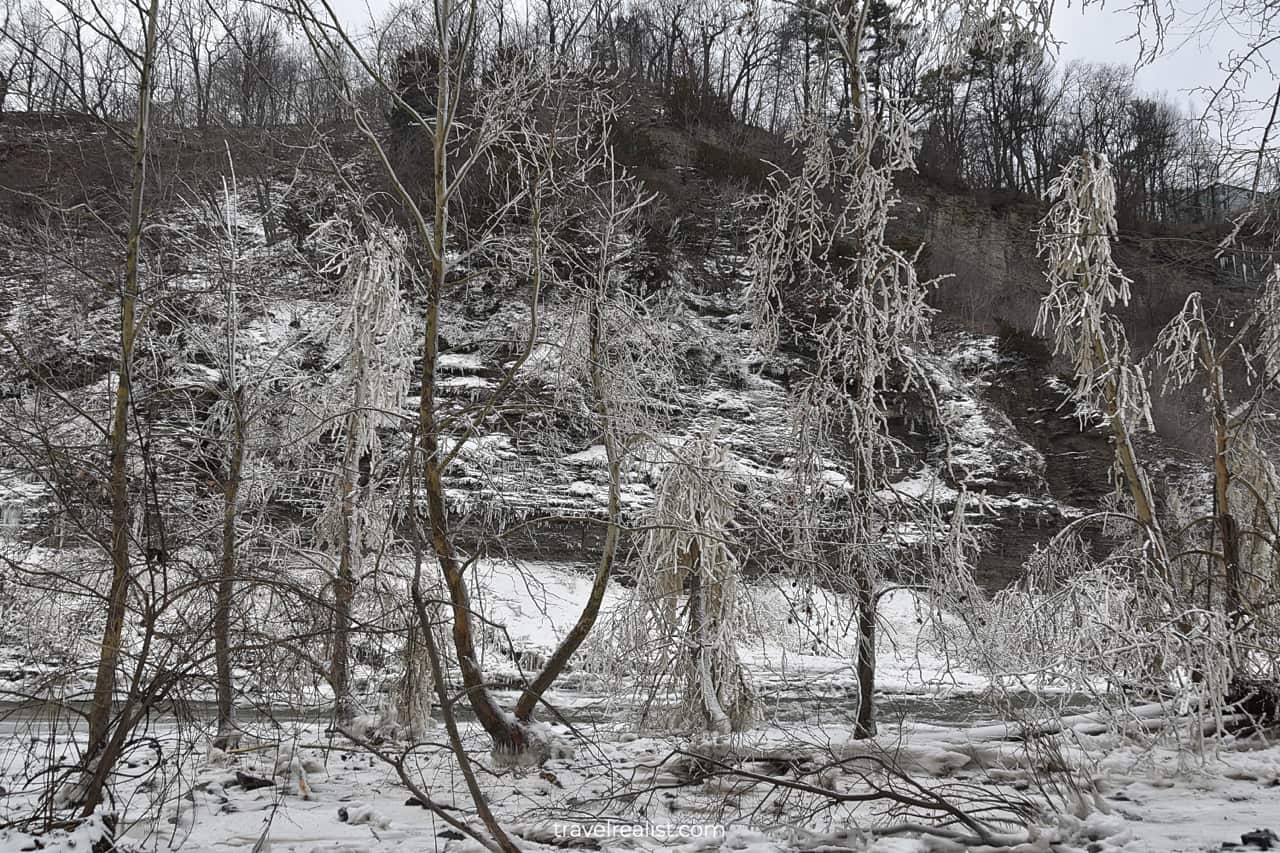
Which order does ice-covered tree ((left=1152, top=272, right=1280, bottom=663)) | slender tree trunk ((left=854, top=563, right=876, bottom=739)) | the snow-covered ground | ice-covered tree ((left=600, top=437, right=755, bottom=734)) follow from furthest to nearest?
1. ice-covered tree ((left=600, top=437, right=755, bottom=734))
2. slender tree trunk ((left=854, top=563, right=876, bottom=739))
3. ice-covered tree ((left=1152, top=272, right=1280, bottom=663))
4. the snow-covered ground

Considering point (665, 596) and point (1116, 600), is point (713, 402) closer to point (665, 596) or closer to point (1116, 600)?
point (665, 596)

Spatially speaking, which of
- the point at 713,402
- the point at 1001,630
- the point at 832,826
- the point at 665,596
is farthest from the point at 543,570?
the point at 832,826

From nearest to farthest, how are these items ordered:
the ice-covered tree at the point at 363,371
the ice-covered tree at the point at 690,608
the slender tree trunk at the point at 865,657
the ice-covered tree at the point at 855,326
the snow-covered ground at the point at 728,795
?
the snow-covered ground at the point at 728,795 < the slender tree trunk at the point at 865,657 < the ice-covered tree at the point at 855,326 < the ice-covered tree at the point at 690,608 < the ice-covered tree at the point at 363,371

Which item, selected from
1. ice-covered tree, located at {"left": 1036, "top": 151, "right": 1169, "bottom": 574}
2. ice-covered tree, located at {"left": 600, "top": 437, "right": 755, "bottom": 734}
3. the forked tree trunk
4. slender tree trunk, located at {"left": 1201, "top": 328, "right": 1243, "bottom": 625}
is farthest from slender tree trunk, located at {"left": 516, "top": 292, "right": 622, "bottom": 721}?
slender tree trunk, located at {"left": 1201, "top": 328, "right": 1243, "bottom": 625}

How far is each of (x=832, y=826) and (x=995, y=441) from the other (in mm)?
24426

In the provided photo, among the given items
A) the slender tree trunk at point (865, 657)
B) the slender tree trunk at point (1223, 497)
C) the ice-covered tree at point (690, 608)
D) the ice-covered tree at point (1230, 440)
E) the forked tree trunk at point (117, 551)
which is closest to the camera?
the forked tree trunk at point (117, 551)

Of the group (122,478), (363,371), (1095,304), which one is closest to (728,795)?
(122,478)

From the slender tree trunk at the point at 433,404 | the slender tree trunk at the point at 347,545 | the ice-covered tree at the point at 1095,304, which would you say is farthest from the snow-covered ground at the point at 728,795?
the ice-covered tree at the point at 1095,304

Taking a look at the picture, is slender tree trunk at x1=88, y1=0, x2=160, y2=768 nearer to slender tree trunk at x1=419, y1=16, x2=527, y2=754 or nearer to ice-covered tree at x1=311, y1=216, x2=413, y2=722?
slender tree trunk at x1=419, y1=16, x2=527, y2=754

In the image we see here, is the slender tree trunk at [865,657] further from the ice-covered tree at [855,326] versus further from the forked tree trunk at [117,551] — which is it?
the forked tree trunk at [117,551]

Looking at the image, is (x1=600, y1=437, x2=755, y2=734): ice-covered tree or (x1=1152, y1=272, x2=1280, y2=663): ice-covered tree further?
(x1=600, y1=437, x2=755, y2=734): ice-covered tree

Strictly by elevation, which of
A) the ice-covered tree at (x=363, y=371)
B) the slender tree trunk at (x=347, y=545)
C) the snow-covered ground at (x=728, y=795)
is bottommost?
the snow-covered ground at (x=728, y=795)

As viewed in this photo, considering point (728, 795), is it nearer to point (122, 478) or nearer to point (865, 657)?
point (865, 657)

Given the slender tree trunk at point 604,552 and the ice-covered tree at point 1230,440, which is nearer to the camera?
the ice-covered tree at point 1230,440
